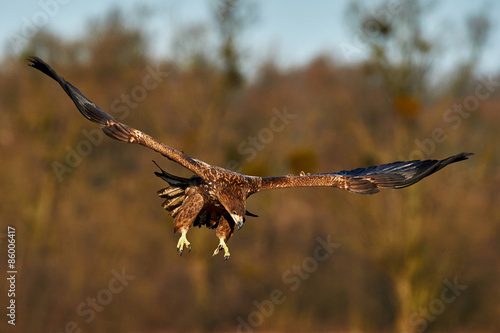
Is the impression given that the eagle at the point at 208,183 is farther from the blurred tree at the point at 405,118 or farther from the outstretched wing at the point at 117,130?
the blurred tree at the point at 405,118

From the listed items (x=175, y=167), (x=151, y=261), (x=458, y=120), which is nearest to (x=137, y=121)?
(x=175, y=167)

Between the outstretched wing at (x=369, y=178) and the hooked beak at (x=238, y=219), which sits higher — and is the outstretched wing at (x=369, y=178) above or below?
above

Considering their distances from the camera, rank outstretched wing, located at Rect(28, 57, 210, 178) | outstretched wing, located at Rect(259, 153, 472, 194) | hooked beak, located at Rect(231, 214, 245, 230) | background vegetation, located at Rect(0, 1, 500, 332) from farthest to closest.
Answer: background vegetation, located at Rect(0, 1, 500, 332) → outstretched wing, located at Rect(259, 153, 472, 194) → hooked beak, located at Rect(231, 214, 245, 230) → outstretched wing, located at Rect(28, 57, 210, 178)

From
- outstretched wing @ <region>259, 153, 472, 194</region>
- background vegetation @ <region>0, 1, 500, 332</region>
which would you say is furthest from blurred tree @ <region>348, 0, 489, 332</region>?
outstretched wing @ <region>259, 153, 472, 194</region>

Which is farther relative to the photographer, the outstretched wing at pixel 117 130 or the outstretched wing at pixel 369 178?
the outstretched wing at pixel 369 178

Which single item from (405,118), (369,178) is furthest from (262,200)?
(369,178)

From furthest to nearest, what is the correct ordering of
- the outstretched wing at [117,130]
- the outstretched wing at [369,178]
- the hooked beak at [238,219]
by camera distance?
the outstretched wing at [369,178] < the hooked beak at [238,219] < the outstretched wing at [117,130]

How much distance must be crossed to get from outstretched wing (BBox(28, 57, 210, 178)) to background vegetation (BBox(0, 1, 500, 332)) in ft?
61.0

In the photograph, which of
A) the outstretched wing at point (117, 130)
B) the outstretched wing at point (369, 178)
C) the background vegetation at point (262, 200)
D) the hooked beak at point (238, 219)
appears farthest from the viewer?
the background vegetation at point (262, 200)

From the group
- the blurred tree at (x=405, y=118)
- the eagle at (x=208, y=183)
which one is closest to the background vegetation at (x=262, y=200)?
the blurred tree at (x=405, y=118)

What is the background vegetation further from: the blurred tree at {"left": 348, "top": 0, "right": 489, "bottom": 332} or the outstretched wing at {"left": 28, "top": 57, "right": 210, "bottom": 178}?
the outstretched wing at {"left": 28, "top": 57, "right": 210, "bottom": 178}

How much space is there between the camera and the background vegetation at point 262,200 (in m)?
31.6

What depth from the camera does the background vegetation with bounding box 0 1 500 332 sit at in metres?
31.6

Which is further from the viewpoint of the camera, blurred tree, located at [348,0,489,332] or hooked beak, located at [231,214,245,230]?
blurred tree, located at [348,0,489,332]
